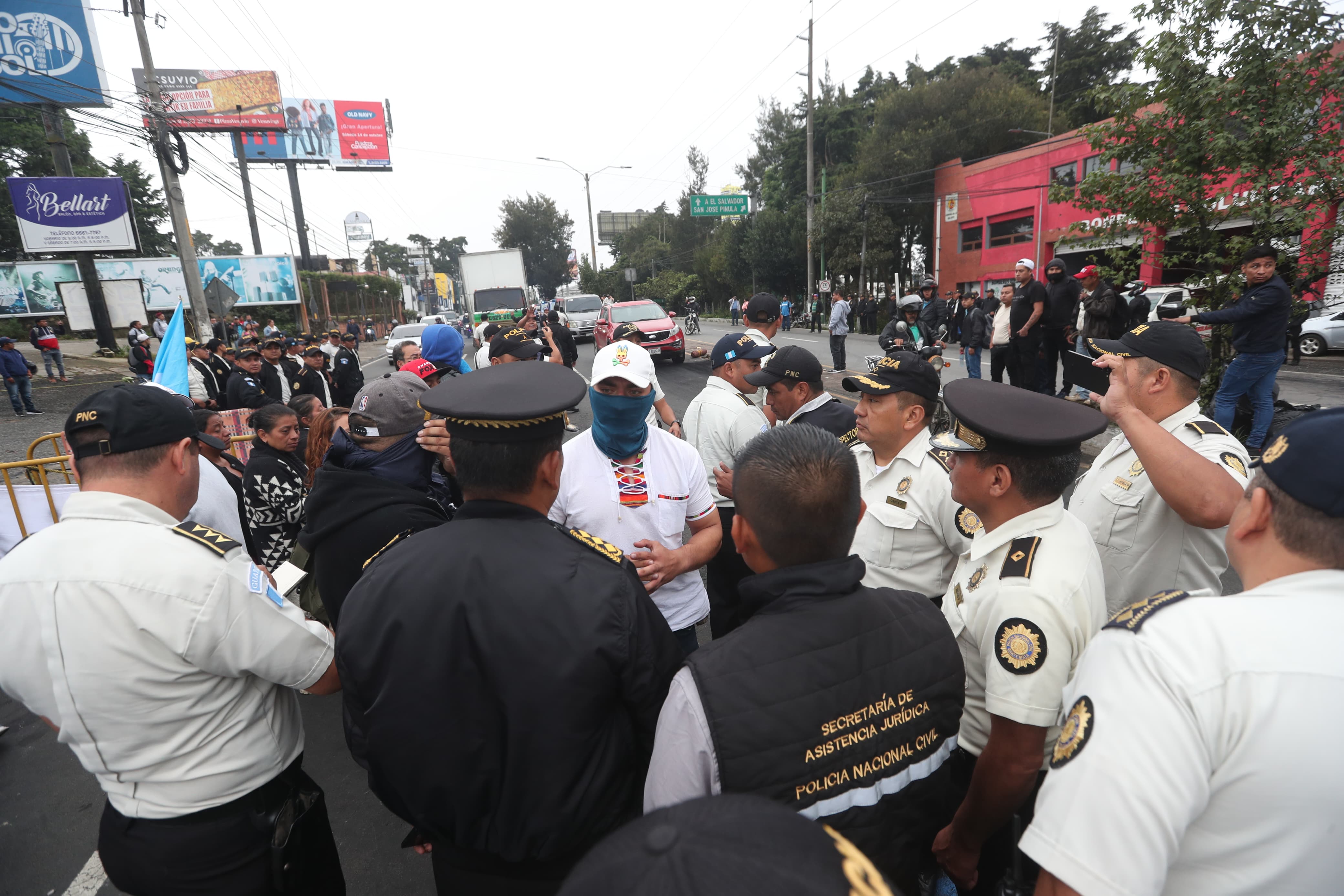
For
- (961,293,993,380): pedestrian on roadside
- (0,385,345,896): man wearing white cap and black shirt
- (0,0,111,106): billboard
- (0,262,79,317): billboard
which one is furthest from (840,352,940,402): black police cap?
(0,262,79,317): billboard

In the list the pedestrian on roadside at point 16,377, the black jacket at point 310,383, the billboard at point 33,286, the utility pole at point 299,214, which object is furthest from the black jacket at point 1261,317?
the utility pole at point 299,214

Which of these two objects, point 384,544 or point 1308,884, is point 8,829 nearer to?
point 384,544

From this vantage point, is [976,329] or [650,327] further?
[650,327]

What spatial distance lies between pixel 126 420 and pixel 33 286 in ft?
111

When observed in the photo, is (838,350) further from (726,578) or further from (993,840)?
(993,840)

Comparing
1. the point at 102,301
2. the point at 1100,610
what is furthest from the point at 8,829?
the point at 102,301

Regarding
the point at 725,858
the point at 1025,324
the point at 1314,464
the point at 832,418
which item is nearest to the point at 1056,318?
the point at 1025,324

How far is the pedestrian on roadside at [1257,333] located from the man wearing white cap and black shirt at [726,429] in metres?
4.23

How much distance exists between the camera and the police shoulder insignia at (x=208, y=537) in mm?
1584

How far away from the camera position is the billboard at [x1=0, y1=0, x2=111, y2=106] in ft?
62.1

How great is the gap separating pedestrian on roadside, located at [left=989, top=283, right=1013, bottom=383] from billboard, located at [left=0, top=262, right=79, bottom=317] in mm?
32113

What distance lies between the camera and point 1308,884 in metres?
0.94

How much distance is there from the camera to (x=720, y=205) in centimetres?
4041

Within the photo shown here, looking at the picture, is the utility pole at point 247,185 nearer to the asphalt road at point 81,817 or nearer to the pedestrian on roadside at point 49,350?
the pedestrian on roadside at point 49,350
